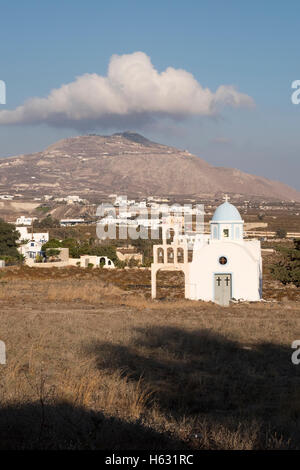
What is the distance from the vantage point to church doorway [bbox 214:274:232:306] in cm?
2489

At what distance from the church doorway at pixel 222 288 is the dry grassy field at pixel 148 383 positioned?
846 centimetres

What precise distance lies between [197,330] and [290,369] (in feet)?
11.1

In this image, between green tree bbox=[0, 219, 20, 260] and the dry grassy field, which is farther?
green tree bbox=[0, 219, 20, 260]

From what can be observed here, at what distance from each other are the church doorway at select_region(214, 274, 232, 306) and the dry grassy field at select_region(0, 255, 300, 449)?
8.46 meters

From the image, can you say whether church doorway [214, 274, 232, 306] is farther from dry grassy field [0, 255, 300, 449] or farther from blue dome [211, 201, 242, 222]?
dry grassy field [0, 255, 300, 449]

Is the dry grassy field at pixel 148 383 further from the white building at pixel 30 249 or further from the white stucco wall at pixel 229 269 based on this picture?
the white building at pixel 30 249

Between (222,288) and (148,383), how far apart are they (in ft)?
56.5

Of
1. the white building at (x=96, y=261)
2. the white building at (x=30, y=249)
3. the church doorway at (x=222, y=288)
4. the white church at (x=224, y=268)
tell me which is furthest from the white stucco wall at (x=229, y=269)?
the white building at (x=30, y=249)

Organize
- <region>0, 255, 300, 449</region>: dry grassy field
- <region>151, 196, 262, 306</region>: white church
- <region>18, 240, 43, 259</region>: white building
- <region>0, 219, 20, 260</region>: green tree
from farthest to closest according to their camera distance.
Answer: <region>18, 240, 43, 259</region>: white building < <region>0, 219, 20, 260</region>: green tree < <region>151, 196, 262, 306</region>: white church < <region>0, 255, 300, 449</region>: dry grassy field

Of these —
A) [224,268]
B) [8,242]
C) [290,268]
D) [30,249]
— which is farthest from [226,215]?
[30,249]

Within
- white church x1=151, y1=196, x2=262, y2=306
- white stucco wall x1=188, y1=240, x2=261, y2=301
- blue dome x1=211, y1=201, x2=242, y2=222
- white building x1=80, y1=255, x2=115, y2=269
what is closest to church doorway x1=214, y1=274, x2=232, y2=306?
white church x1=151, y1=196, x2=262, y2=306

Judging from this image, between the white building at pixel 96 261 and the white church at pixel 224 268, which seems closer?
the white church at pixel 224 268

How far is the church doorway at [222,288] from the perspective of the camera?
24.9 meters
